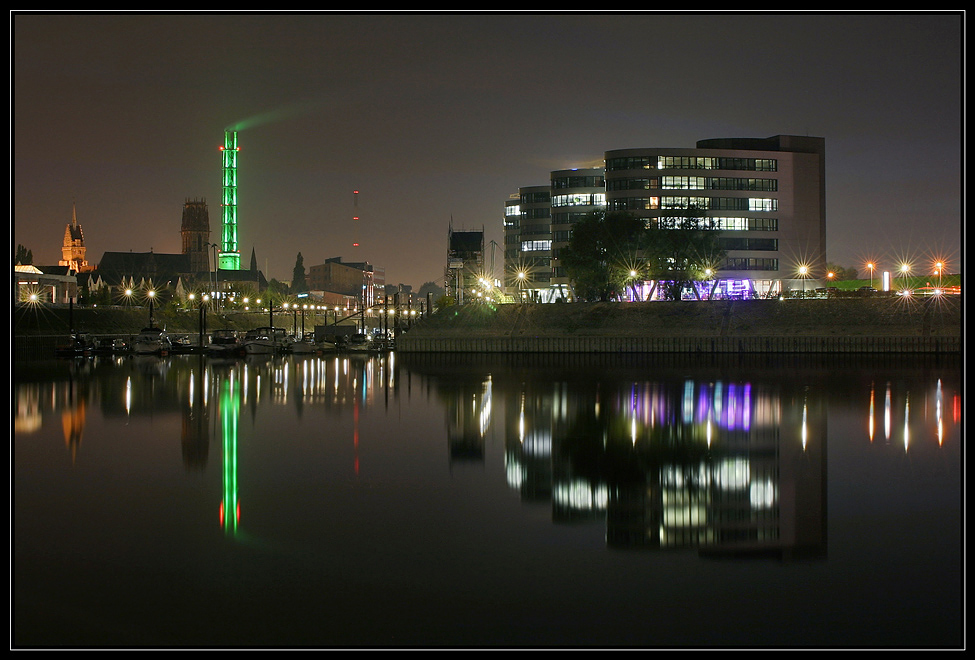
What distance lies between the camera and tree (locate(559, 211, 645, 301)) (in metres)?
107

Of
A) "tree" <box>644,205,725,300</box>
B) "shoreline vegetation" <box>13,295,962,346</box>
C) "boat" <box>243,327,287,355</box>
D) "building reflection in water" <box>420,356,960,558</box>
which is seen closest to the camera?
"building reflection in water" <box>420,356,960,558</box>

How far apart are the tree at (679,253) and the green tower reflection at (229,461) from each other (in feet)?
222

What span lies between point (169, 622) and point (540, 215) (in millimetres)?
161286

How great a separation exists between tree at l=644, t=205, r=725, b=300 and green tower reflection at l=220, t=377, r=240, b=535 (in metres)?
67.6

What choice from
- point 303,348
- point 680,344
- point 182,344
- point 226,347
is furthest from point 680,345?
point 182,344

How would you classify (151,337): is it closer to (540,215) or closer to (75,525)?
(75,525)

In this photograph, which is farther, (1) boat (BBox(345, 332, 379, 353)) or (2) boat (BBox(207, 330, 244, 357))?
(1) boat (BBox(345, 332, 379, 353))

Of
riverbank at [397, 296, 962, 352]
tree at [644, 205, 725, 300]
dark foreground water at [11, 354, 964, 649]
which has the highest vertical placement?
tree at [644, 205, 725, 300]

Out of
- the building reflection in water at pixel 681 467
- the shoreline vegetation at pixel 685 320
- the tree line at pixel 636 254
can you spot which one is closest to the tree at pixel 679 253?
the tree line at pixel 636 254

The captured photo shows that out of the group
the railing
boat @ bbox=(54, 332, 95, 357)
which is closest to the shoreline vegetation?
the railing

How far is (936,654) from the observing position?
12547 mm

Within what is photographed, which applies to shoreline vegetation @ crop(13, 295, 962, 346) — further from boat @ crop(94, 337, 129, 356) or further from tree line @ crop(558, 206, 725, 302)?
tree line @ crop(558, 206, 725, 302)

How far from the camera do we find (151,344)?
94.6m
